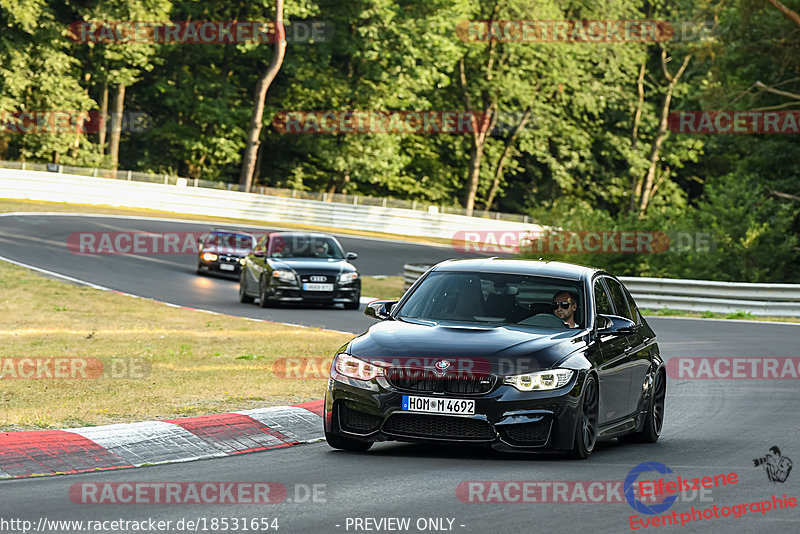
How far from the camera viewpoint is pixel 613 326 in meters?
9.49

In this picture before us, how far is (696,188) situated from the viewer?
84.0 m

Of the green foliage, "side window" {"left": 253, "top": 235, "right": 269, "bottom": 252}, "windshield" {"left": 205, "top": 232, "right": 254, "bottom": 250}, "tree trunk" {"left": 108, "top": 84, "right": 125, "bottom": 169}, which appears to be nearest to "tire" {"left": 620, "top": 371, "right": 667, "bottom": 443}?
"side window" {"left": 253, "top": 235, "right": 269, "bottom": 252}

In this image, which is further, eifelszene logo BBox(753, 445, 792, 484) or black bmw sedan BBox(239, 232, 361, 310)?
black bmw sedan BBox(239, 232, 361, 310)

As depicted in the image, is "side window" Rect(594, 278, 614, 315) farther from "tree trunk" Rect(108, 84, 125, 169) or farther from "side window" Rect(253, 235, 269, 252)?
"tree trunk" Rect(108, 84, 125, 169)

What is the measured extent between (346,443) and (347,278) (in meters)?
16.7

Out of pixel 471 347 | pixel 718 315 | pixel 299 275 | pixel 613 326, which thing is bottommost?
pixel 718 315

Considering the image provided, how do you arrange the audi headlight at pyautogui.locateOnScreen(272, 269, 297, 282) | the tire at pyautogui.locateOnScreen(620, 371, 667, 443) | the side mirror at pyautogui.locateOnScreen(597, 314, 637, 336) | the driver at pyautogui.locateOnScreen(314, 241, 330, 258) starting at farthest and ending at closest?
the driver at pyautogui.locateOnScreen(314, 241, 330, 258), the audi headlight at pyautogui.locateOnScreen(272, 269, 297, 282), the tire at pyautogui.locateOnScreen(620, 371, 667, 443), the side mirror at pyautogui.locateOnScreen(597, 314, 637, 336)

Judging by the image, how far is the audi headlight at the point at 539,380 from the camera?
27.5ft

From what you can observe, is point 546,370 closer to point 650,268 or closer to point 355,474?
point 355,474

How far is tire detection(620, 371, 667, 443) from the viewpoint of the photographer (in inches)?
400

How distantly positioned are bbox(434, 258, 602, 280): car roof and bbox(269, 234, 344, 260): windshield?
16.1 m

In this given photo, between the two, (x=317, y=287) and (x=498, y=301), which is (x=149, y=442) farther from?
(x=317, y=287)

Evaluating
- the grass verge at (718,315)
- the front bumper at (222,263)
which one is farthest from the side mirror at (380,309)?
the front bumper at (222,263)

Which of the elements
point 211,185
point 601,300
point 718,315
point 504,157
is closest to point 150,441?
point 601,300
